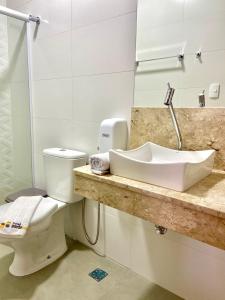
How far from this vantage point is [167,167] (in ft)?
2.93

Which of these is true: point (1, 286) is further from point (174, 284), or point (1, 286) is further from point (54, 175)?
point (174, 284)

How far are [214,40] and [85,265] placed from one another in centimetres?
165

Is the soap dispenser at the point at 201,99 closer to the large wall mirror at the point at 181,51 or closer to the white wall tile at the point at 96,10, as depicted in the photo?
the large wall mirror at the point at 181,51

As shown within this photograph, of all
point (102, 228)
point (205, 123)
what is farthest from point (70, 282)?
point (205, 123)

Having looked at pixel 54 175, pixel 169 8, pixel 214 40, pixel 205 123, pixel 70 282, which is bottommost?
pixel 70 282

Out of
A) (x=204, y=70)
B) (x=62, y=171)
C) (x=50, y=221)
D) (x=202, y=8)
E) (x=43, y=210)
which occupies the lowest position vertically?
(x=50, y=221)

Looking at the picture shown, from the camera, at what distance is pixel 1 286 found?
147cm

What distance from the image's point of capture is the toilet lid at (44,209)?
1.45 metres

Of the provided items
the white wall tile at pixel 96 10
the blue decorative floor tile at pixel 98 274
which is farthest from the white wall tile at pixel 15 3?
the blue decorative floor tile at pixel 98 274

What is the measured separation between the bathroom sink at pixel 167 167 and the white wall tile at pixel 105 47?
2.02 feet

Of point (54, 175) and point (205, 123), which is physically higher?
point (205, 123)

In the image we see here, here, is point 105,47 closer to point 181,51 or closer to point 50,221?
point 181,51

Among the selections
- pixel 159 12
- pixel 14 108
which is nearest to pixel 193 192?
pixel 159 12

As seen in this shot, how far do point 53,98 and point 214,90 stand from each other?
50.1 inches
